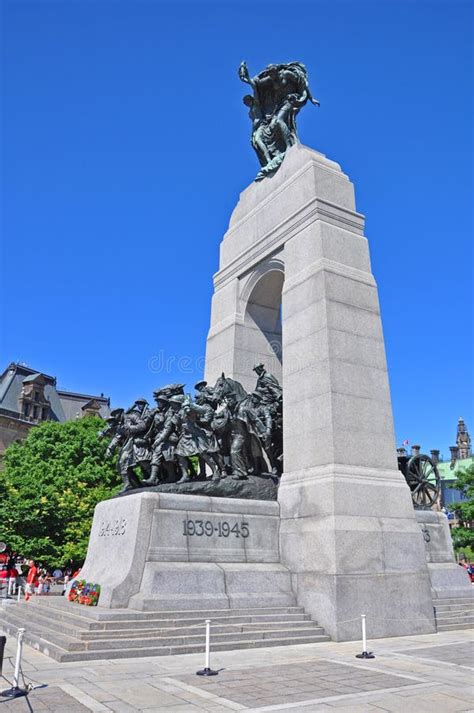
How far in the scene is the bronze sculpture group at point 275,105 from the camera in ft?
65.8

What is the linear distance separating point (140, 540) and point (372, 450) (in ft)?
18.6

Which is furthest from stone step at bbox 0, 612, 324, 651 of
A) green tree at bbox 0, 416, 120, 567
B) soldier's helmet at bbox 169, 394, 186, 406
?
green tree at bbox 0, 416, 120, 567

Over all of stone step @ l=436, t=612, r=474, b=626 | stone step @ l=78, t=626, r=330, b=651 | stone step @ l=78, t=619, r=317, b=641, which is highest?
stone step @ l=436, t=612, r=474, b=626

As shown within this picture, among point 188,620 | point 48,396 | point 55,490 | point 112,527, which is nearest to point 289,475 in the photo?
point 112,527

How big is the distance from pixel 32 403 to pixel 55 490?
28519 mm

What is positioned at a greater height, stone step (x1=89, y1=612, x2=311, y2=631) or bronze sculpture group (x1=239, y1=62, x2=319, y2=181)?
bronze sculpture group (x1=239, y1=62, x2=319, y2=181)

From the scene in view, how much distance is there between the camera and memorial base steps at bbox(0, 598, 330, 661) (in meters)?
9.36

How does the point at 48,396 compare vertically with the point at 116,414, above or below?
above

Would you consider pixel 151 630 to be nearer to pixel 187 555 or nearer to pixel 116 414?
pixel 187 555

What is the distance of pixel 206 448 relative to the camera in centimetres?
1458

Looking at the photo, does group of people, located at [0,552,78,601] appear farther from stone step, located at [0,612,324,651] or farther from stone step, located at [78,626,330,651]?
stone step, located at [78,626,330,651]

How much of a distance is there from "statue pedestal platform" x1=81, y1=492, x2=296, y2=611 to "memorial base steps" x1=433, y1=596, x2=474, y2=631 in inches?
142

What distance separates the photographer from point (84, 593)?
11.9m

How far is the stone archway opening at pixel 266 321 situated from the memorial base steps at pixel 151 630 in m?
8.57
